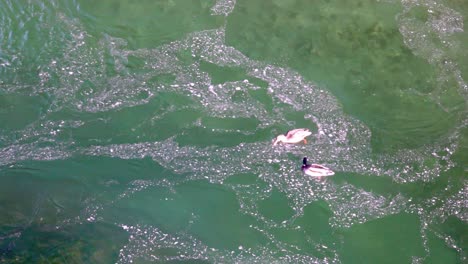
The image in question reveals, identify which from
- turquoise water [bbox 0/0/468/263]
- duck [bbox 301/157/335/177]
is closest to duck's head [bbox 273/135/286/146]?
turquoise water [bbox 0/0/468/263]

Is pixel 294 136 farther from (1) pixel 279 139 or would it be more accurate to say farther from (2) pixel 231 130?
(2) pixel 231 130

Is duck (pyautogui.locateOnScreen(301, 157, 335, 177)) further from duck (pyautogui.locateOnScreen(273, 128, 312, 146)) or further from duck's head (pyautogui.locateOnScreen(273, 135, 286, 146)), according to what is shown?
duck's head (pyautogui.locateOnScreen(273, 135, 286, 146))

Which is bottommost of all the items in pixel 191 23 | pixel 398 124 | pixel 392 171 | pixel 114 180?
pixel 114 180

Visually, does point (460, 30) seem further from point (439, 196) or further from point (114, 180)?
point (114, 180)

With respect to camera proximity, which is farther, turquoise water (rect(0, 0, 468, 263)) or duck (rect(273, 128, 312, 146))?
duck (rect(273, 128, 312, 146))

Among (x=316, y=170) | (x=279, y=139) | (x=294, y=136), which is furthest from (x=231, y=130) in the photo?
(x=316, y=170)

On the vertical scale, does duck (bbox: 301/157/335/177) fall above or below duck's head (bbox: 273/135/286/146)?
below

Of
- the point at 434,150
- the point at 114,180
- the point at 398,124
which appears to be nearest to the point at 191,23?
the point at 114,180

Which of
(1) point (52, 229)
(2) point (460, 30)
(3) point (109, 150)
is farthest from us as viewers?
(2) point (460, 30)

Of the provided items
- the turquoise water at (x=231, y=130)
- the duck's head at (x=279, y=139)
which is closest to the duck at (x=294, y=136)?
the duck's head at (x=279, y=139)
